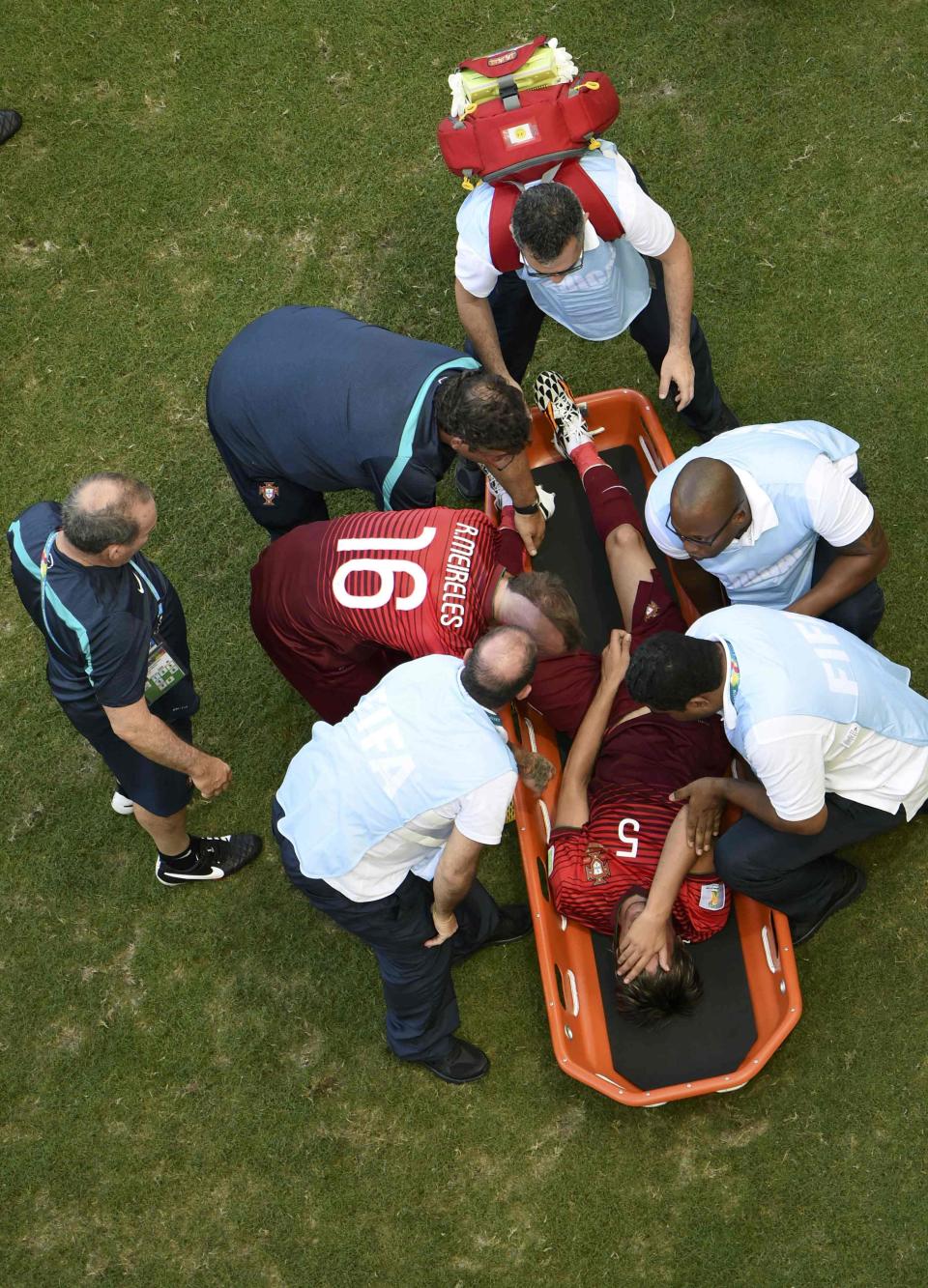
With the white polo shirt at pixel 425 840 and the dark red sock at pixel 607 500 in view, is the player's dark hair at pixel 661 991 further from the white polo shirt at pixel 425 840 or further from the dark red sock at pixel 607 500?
the dark red sock at pixel 607 500

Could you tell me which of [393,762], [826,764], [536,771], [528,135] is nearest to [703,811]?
[826,764]

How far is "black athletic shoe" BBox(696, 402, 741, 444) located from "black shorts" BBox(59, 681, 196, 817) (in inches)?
104

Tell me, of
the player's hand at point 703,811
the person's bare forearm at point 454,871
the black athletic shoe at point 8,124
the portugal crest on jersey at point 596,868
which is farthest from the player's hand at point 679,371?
the black athletic shoe at point 8,124

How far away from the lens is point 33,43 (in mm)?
6359

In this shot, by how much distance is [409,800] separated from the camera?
351 cm

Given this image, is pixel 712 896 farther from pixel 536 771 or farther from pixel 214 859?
pixel 214 859

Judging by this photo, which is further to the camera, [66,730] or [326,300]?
[326,300]

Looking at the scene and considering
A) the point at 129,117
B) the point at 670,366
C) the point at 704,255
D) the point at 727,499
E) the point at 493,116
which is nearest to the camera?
the point at 727,499

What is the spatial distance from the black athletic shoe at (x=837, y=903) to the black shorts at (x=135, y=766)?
2.42 m

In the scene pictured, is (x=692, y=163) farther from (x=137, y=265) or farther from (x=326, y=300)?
(x=137, y=265)

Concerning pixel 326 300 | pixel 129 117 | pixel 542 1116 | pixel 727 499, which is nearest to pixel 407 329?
pixel 326 300

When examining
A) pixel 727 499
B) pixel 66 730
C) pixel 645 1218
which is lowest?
pixel 645 1218

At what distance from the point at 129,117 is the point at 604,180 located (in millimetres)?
3268

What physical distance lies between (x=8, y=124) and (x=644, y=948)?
5429 mm
